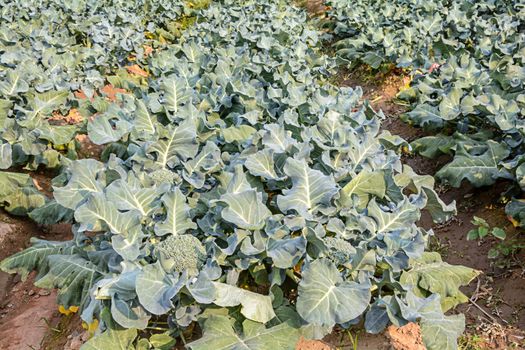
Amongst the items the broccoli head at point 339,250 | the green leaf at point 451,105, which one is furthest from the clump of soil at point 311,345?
the green leaf at point 451,105

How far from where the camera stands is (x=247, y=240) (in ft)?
8.18

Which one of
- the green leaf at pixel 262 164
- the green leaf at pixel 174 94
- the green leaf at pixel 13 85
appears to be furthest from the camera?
the green leaf at pixel 13 85

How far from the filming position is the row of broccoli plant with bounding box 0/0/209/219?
4.22m

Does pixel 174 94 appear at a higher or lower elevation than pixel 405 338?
higher

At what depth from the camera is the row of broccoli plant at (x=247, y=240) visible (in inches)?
90.7

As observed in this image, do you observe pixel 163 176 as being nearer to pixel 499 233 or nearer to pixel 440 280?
pixel 440 280

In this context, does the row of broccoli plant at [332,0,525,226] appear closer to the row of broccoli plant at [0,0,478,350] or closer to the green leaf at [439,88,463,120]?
the green leaf at [439,88,463,120]

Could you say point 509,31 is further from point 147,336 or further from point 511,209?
point 147,336

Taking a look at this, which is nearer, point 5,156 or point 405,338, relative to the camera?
point 405,338

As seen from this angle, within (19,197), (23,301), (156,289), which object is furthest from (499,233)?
(19,197)

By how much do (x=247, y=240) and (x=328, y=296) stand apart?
0.48 m

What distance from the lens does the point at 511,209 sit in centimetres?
338

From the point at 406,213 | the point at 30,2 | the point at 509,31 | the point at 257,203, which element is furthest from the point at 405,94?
the point at 30,2

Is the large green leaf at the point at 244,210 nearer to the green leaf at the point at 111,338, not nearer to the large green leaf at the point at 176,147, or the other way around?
the green leaf at the point at 111,338
